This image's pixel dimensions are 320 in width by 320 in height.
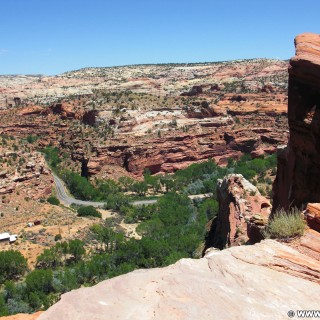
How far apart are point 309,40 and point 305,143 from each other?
4062 millimetres

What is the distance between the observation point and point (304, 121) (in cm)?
1620

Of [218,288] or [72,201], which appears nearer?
[218,288]

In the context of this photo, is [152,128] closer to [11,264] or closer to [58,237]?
[58,237]

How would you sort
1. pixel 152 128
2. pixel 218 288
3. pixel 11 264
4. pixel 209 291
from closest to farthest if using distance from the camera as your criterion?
pixel 209 291 → pixel 218 288 → pixel 11 264 → pixel 152 128

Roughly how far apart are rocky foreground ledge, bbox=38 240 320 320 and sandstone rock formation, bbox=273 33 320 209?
7447mm

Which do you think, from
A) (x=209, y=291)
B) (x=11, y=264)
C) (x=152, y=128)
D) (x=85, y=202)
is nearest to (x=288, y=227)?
(x=209, y=291)

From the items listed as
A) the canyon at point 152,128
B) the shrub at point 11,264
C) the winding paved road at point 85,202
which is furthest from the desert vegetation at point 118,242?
the canyon at point 152,128

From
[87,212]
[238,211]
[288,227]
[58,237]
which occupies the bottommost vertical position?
[87,212]

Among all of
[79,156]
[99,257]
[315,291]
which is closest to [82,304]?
[315,291]

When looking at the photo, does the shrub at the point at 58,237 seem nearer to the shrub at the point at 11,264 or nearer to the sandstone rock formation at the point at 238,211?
the shrub at the point at 11,264

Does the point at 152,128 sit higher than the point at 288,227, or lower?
lower

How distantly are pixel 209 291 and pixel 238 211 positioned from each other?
17832mm

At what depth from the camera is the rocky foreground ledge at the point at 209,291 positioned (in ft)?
22.3

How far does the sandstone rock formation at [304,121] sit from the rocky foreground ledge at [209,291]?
7.45m
